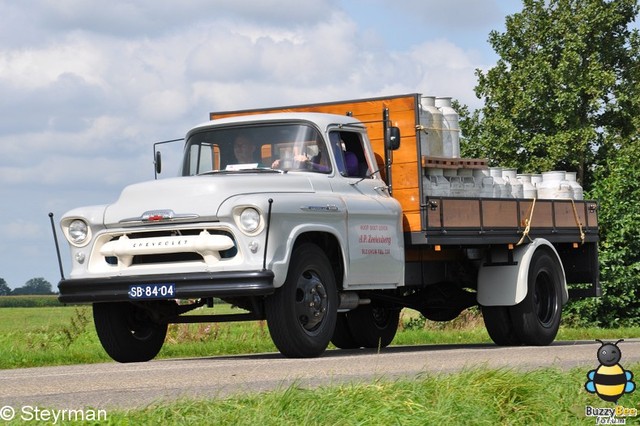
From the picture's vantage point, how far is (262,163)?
1362cm

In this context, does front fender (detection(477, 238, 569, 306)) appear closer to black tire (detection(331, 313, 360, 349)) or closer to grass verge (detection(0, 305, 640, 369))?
black tire (detection(331, 313, 360, 349))

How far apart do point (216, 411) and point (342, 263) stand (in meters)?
6.33

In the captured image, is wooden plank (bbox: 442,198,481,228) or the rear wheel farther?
the rear wheel

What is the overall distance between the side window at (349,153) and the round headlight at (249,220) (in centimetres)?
198

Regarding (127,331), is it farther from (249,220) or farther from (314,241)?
(249,220)

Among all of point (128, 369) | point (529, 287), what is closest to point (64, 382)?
point (128, 369)

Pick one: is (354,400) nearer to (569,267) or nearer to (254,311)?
(254,311)

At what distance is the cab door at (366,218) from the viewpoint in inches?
537

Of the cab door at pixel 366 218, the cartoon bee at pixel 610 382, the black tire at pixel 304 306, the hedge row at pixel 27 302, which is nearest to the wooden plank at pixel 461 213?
the cab door at pixel 366 218

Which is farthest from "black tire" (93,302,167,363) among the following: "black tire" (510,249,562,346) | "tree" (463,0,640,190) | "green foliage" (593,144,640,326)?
"tree" (463,0,640,190)

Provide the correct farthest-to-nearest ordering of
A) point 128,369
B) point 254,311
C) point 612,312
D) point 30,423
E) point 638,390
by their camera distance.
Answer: point 612,312 → point 254,311 → point 128,369 → point 638,390 → point 30,423

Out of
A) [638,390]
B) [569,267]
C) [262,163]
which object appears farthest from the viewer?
[569,267]

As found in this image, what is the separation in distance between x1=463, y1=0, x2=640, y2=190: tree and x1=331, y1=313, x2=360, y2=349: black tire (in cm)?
3444

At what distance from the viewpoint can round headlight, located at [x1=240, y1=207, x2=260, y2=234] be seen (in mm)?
12180
